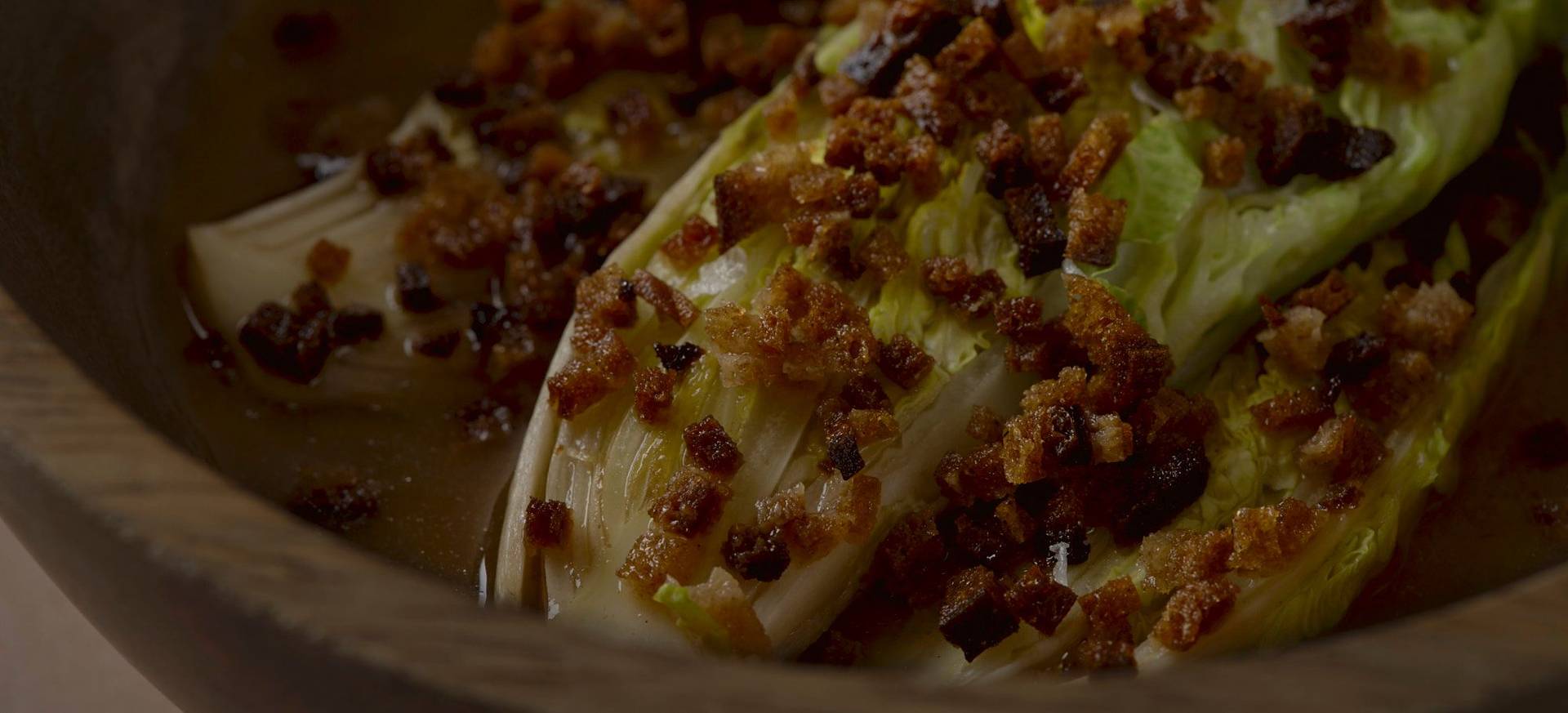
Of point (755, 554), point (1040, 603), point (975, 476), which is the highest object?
point (755, 554)

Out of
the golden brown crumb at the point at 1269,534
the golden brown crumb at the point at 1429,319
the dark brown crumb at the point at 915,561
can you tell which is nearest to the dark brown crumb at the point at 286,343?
the dark brown crumb at the point at 915,561

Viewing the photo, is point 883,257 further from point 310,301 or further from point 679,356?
point 310,301

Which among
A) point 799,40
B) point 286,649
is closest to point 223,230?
point 799,40

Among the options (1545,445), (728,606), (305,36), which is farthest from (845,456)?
(305,36)

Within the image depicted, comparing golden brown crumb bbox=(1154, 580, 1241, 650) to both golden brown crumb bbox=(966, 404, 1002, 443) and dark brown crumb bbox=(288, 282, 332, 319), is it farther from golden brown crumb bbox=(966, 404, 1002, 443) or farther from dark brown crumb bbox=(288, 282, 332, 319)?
dark brown crumb bbox=(288, 282, 332, 319)

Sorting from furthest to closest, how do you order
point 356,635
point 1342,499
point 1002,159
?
point 1002,159 < point 1342,499 < point 356,635

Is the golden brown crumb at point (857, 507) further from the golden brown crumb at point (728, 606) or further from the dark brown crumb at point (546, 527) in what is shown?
the dark brown crumb at point (546, 527)
